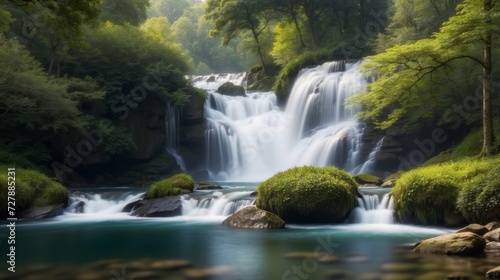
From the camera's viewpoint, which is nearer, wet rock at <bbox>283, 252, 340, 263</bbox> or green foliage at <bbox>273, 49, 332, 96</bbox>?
wet rock at <bbox>283, 252, 340, 263</bbox>

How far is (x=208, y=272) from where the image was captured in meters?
7.56

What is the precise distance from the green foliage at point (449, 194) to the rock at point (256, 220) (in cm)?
363

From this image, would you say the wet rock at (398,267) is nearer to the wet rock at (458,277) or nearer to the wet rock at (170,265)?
the wet rock at (458,277)

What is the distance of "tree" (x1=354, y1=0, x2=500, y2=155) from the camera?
508 inches

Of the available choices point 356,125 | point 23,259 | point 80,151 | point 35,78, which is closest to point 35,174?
point 35,78

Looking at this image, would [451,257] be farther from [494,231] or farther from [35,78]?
[35,78]

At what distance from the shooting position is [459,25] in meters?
13.1

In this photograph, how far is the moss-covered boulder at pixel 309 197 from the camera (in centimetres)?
1255

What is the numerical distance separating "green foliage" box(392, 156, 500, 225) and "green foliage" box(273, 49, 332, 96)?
21758 mm

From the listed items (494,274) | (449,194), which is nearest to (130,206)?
(449,194)

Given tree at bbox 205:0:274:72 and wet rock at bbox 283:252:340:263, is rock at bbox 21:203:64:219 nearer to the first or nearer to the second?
wet rock at bbox 283:252:340:263

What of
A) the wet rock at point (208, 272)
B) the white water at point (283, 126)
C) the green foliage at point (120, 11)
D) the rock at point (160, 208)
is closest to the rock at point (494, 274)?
the wet rock at point (208, 272)

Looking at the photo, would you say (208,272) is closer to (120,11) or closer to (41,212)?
(41,212)

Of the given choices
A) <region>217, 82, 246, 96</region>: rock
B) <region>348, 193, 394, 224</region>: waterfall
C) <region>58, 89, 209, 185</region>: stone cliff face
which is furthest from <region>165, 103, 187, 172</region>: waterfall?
<region>348, 193, 394, 224</region>: waterfall
